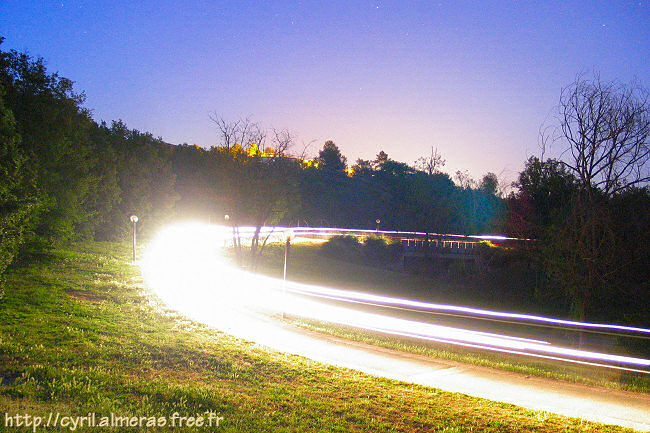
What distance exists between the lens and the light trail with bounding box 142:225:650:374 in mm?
14688

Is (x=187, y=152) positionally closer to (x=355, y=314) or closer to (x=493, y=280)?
(x=493, y=280)

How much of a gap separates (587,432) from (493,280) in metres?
26.7

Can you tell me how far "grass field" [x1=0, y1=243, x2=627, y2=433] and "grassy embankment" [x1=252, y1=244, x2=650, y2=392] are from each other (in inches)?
141

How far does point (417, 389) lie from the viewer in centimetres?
862

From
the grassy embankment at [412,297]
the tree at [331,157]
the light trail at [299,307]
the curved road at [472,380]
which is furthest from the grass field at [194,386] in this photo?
the tree at [331,157]

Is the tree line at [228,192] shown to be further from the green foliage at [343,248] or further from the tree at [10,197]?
the green foliage at [343,248]

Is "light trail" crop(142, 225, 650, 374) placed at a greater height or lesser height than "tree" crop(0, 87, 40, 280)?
lesser

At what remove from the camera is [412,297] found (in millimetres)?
31781

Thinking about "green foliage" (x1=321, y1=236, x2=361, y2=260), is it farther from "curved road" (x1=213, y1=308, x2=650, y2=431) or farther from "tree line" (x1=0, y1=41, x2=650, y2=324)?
"curved road" (x1=213, y1=308, x2=650, y2=431)

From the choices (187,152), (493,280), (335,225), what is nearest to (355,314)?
(493,280)

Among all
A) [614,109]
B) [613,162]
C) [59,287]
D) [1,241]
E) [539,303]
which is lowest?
[539,303]

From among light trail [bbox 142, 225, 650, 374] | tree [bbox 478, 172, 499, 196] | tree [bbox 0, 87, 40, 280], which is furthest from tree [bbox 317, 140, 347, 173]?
tree [bbox 0, 87, 40, 280]

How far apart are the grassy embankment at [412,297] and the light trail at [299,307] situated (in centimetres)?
104

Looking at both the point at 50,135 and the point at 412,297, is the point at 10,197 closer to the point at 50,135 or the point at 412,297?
the point at 50,135
